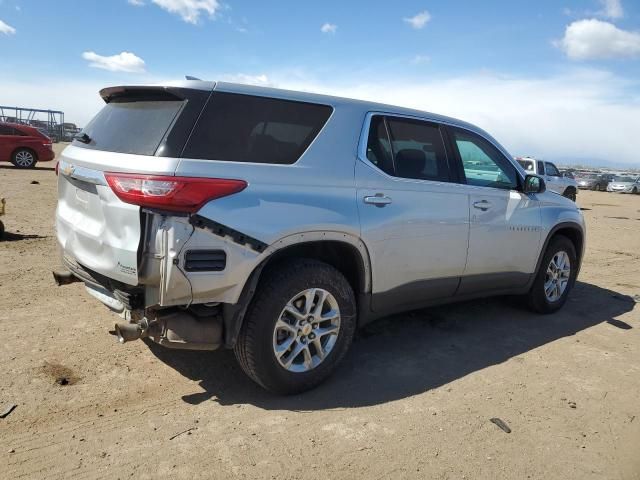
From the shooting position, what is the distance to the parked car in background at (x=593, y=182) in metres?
36.5

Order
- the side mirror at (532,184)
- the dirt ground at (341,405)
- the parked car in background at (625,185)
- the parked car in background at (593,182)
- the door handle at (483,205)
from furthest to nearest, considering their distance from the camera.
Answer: the parked car in background at (593,182) → the parked car in background at (625,185) → the side mirror at (532,184) → the door handle at (483,205) → the dirt ground at (341,405)

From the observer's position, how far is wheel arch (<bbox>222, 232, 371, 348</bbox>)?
9.88ft

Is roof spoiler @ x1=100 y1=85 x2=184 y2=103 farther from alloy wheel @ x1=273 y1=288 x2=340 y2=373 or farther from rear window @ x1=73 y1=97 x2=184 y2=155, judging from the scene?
alloy wheel @ x1=273 y1=288 x2=340 y2=373

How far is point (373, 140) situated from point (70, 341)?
2746mm

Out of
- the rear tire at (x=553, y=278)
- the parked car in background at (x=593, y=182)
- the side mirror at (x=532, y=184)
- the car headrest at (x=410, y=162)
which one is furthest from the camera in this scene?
the parked car in background at (x=593, y=182)

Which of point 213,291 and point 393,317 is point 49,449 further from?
point 393,317

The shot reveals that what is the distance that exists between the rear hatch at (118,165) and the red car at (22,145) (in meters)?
16.9

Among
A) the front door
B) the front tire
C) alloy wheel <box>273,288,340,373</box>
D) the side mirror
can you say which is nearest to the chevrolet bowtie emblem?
the front tire

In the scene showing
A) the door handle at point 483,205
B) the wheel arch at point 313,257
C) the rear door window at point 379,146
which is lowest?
the wheel arch at point 313,257

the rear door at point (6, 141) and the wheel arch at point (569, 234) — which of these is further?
the rear door at point (6, 141)

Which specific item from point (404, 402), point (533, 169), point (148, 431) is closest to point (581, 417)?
point (404, 402)

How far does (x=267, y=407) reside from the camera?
3.21 metres

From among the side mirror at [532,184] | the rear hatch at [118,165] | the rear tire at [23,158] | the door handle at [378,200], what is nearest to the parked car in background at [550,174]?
the side mirror at [532,184]

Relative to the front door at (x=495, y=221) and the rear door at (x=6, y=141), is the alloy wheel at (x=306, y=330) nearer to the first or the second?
the front door at (x=495, y=221)
